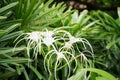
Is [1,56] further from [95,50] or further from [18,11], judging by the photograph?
[95,50]

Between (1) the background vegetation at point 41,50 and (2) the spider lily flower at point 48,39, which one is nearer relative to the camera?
(2) the spider lily flower at point 48,39

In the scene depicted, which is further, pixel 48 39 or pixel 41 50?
pixel 41 50

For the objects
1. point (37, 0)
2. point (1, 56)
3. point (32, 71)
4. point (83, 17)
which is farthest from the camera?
point (83, 17)

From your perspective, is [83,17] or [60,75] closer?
[60,75]

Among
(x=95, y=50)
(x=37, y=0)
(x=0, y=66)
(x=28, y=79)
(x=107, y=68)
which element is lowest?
(x=107, y=68)

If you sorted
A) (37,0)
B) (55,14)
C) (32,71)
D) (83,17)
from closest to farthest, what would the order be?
(32,71), (37,0), (55,14), (83,17)

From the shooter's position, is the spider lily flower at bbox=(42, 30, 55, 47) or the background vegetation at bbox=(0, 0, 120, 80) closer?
the spider lily flower at bbox=(42, 30, 55, 47)

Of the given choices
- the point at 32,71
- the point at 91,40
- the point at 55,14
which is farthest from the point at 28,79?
the point at 91,40

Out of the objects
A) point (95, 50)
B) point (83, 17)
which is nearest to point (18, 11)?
point (83, 17)

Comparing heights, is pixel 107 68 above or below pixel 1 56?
below

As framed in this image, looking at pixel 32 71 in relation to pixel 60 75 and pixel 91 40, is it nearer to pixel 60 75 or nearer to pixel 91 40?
pixel 60 75
